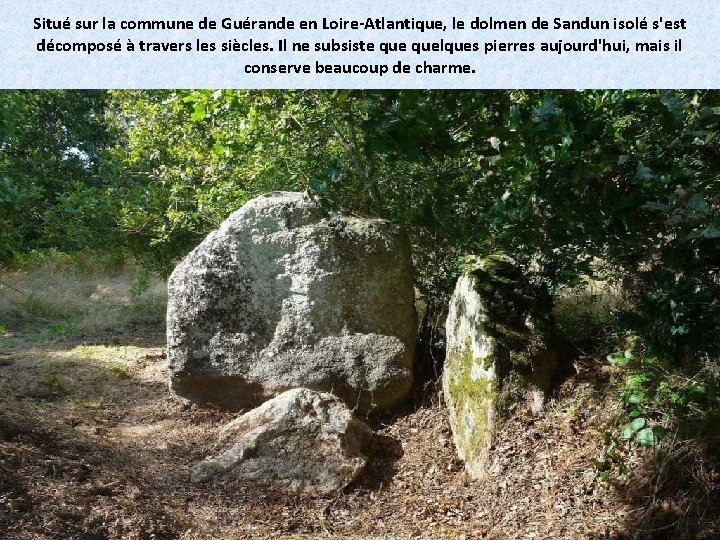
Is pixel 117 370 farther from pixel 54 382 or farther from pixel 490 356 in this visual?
pixel 490 356

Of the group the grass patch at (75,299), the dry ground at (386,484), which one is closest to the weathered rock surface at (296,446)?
the dry ground at (386,484)

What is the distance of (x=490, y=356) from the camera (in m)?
4.90

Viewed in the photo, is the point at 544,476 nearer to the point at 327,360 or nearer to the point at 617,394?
the point at 617,394

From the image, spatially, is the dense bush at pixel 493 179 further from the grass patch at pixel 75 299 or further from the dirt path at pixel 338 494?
the grass patch at pixel 75 299

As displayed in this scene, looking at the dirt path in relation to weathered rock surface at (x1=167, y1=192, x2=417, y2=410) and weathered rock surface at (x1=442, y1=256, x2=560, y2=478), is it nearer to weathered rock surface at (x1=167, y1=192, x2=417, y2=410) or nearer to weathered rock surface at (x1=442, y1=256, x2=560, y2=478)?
weathered rock surface at (x1=442, y1=256, x2=560, y2=478)

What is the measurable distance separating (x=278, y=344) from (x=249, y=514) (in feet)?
5.78

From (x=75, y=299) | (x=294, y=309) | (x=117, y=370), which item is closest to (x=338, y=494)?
(x=294, y=309)

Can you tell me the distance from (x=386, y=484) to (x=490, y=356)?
1.11 m

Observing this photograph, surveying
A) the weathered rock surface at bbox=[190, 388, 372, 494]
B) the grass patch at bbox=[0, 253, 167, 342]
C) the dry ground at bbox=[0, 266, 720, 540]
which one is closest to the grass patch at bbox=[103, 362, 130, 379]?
the dry ground at bbox=[0, 266, 720, 540]

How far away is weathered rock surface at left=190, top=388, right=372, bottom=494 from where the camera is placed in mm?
4789

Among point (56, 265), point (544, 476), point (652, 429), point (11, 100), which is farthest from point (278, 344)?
point (56, 265)

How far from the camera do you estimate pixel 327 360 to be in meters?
5.87

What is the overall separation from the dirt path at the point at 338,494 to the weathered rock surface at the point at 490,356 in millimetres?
141

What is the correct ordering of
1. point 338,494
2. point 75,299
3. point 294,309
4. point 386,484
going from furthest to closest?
point 75,299, point 294,309, point 386,484, point 338,494
